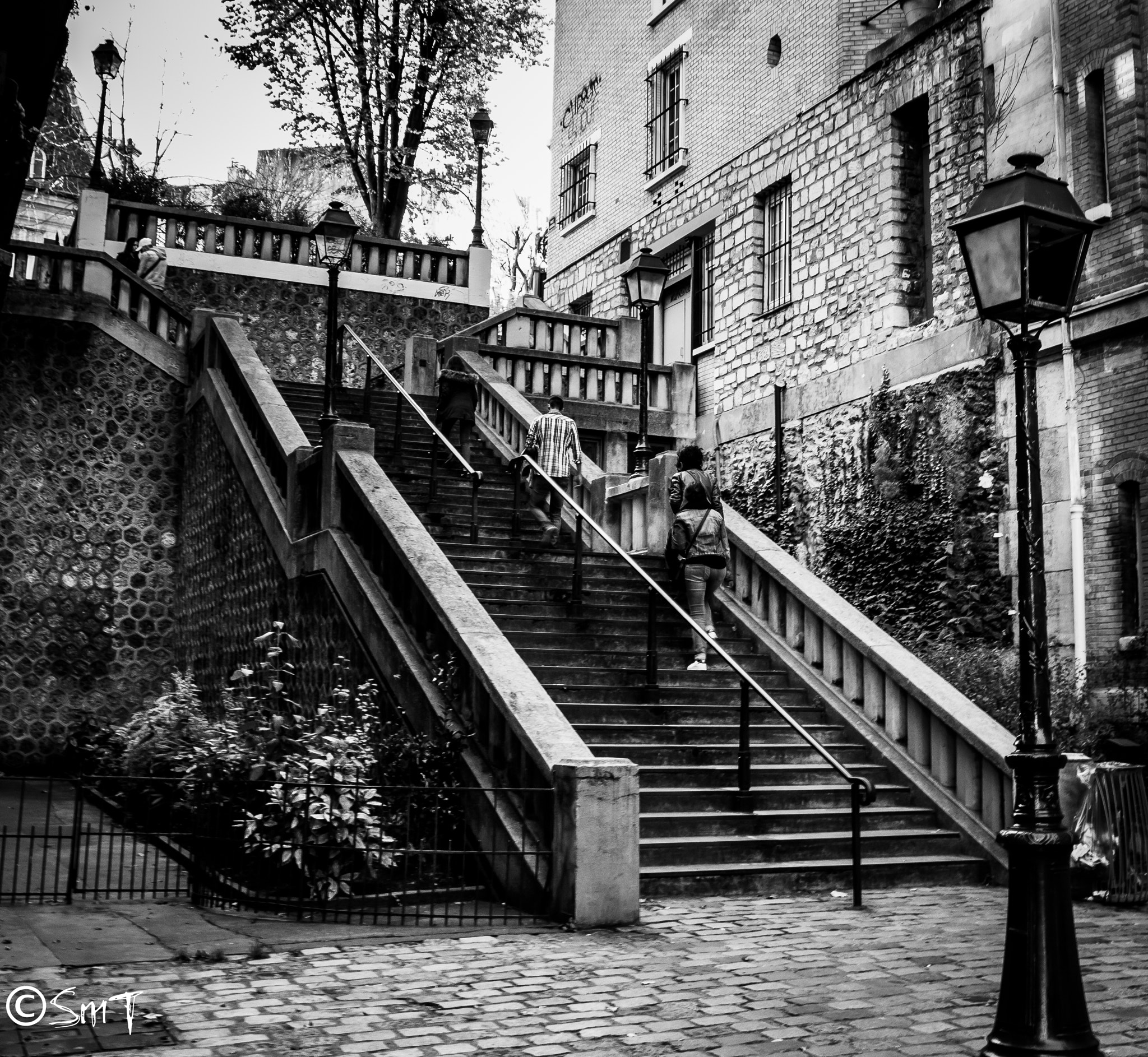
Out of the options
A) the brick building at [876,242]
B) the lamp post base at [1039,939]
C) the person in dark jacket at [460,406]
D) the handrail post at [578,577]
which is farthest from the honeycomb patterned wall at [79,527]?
the lamp post base at [1039,939]

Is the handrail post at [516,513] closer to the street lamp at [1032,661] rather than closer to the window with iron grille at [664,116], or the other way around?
the street lamp at [1032,661]

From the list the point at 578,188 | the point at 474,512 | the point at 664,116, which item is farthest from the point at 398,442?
the point at 578,188

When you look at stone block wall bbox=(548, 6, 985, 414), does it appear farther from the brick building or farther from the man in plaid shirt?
the man in plaid shirt

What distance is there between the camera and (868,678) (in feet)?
34.7

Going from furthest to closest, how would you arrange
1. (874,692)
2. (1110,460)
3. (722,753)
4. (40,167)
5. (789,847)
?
(40,167)
(1110,460)
(874,692)
(722,753)
(789,847)

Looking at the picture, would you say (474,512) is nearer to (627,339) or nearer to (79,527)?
(79,527)

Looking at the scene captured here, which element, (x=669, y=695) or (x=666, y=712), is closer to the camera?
(x=666, y=712)

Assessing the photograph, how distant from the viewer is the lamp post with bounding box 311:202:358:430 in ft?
39.8

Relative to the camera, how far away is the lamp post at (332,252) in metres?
12.1

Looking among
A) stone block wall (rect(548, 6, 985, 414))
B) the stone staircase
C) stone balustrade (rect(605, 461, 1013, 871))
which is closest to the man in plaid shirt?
the stone staircase

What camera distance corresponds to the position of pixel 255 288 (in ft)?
69.1

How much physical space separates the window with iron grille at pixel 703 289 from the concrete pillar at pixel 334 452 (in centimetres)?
1066

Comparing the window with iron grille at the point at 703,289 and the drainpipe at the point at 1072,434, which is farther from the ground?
the window with iron grille at the point at 703,289

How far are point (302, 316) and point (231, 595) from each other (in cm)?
789
